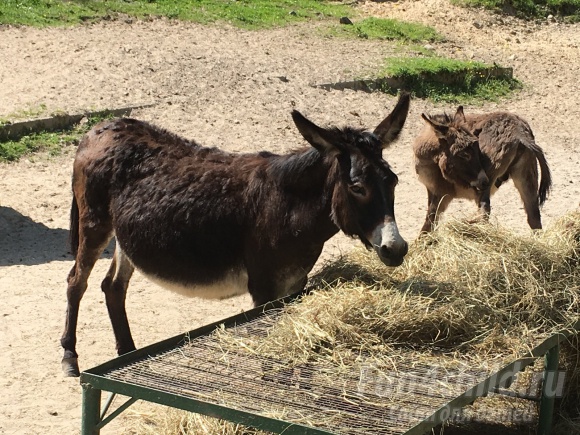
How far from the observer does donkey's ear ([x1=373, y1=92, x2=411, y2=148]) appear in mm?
5344

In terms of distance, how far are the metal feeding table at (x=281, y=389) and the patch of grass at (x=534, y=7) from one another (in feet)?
50.7

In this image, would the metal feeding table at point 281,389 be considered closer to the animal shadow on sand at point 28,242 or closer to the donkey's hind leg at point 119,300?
the donkey's hind leg at point 119,300

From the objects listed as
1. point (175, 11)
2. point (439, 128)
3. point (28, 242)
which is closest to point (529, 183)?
point (439, 128)

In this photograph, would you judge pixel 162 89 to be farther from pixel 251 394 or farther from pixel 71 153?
pixel 251 394

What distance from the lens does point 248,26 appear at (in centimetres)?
1540

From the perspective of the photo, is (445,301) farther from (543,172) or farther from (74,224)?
(543,172)

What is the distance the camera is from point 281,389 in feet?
13.0

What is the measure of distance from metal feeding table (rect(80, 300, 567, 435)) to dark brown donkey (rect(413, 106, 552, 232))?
4.03 meters

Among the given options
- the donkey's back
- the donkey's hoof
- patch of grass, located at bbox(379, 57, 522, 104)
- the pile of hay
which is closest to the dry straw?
the pile of hay

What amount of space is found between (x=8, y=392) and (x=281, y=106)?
723 centimetres

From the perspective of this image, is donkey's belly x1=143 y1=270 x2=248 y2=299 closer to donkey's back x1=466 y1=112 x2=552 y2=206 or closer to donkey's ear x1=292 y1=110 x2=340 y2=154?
donkey's ear x1=292 y1=110 x2=340 y2=154

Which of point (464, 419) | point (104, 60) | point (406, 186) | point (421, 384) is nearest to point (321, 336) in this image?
point (421, 384)

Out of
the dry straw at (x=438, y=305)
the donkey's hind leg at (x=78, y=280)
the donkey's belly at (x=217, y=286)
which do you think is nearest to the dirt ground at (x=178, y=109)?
the donkey's hind leg at (x=78, y=280)

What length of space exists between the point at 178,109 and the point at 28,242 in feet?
12.1
